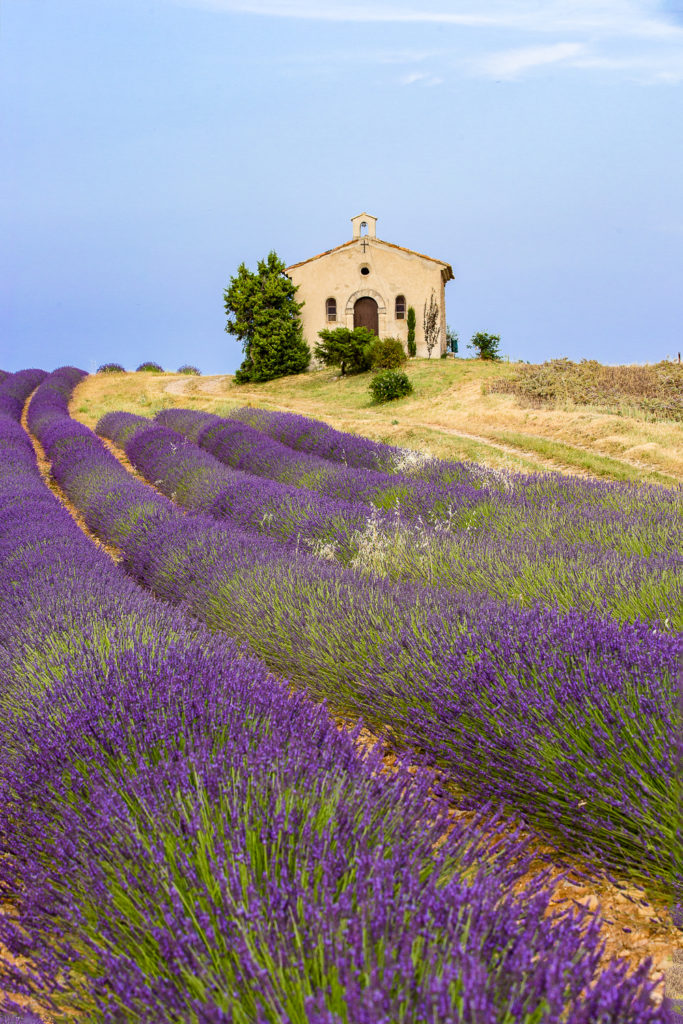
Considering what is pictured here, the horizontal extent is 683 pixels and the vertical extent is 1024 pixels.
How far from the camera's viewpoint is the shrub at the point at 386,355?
23.8m

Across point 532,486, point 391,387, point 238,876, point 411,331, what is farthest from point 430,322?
point 238,876

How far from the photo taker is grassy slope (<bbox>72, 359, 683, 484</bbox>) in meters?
10.9

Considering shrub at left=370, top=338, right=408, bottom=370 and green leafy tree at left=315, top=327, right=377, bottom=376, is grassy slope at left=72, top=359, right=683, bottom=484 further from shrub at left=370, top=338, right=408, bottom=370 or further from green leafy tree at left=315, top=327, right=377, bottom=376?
green leafy tree at left=315, top=327, right=377, bottom=376

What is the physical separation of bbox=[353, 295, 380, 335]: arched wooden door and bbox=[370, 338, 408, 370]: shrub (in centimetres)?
227

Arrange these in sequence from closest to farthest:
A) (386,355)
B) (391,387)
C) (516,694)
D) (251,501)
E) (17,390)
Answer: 1. (516,694)
2. (251,501)
3. (391,387)
4. (17,390)
5. (386,355)

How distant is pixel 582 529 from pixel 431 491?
5.99ft

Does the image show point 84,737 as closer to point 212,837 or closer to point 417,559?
point 212,837

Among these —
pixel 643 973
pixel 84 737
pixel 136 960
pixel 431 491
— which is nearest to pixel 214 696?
pixel 84 737

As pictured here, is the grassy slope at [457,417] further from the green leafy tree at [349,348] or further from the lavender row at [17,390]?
the lavender row at [17,390]

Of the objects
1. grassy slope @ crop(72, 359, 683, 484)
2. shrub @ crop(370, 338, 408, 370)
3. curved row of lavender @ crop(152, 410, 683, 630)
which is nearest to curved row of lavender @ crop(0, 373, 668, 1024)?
curved row of lavender @ crop(152, 410, 683, 630)

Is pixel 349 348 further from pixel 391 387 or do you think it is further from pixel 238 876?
pixel 238 876

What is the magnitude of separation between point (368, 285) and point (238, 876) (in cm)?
2606

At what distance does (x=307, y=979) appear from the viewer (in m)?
1.16

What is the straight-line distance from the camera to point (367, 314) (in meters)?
26.4
